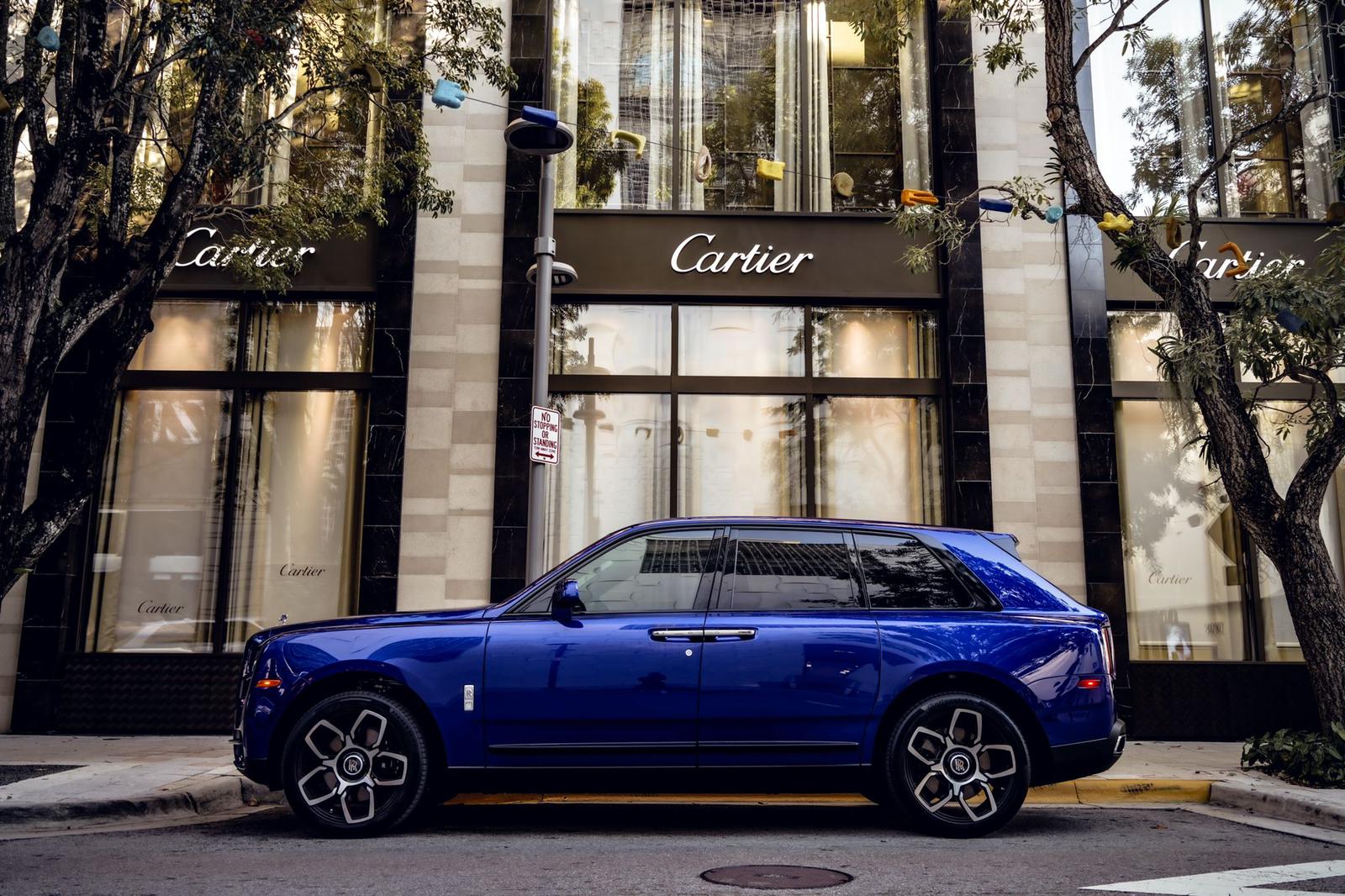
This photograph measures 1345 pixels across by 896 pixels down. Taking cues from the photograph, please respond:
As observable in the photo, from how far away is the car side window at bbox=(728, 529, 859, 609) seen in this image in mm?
6188

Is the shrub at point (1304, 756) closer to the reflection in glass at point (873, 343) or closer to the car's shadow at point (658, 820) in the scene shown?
the car's shadow at point (658, 820)

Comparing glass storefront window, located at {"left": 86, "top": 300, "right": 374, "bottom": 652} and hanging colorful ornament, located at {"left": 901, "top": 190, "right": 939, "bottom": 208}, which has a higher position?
hanging colorful ornament, located at {"left": 901, "top": 190, "right": 939, "bottom": 208}

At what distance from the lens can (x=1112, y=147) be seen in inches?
483

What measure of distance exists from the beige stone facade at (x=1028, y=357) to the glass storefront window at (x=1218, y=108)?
1.14 meters

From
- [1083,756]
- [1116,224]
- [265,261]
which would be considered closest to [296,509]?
[265,261]

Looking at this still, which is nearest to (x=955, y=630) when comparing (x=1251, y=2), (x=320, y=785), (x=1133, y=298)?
(x=320, y=785)

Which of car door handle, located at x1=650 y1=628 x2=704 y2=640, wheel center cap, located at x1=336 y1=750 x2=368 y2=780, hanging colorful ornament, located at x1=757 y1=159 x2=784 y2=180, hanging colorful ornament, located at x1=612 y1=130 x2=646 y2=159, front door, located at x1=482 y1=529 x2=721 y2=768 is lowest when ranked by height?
wheel center cap, located at x1=336 y1=750 x2=368 y2=780

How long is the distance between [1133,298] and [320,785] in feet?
31.8

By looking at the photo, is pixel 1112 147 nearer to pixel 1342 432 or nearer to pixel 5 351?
pixel 1342 432

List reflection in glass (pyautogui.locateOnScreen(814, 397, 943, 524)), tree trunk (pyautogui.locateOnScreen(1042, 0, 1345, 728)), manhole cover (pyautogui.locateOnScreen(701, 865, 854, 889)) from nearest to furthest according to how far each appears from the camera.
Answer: manhole cover (pyautogui.locateOnScreen(701, 865, 854, 889)) < tree trunk (pyautogui.locateOnScreen(1042, 0, 1345, 728)) < reflection in glass (pyautogui.locateOnScreen(814, 397, 943, 524))

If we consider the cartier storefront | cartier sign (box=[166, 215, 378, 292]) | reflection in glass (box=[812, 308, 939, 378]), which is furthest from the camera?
reflection in glass (box=[812, 308, 939, 378])

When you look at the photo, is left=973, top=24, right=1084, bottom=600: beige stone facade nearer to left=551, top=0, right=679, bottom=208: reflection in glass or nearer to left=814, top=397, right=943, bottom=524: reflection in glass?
left=814, top=397, right=943, bottom=524: reflection in glass

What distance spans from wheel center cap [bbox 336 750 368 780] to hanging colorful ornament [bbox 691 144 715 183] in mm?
8128

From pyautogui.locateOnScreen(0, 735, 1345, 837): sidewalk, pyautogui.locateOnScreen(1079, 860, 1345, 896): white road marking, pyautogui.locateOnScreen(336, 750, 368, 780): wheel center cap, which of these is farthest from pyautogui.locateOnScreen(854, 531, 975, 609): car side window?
pyautogui.locateOnScreen(336, 750, 368, 780): wheel center cap
